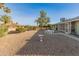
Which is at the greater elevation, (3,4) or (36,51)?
(3,4)

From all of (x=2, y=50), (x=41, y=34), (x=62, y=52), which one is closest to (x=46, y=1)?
(x=62, y=52)

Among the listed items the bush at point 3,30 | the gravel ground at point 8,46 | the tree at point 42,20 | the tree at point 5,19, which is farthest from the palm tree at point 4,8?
the tree at point 42,20

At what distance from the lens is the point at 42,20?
1123cm

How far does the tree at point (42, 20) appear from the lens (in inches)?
399

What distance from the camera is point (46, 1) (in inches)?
337

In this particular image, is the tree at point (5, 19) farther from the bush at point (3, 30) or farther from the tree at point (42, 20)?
the tree at point (42, 20)

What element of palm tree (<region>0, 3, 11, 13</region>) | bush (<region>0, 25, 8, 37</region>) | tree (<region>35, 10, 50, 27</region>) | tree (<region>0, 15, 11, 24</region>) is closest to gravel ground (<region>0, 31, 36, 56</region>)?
bush (<region>0, 25, 8, 37</region>)

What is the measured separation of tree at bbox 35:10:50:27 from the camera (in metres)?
10.1

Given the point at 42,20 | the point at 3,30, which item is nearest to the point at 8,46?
the point at 3,30

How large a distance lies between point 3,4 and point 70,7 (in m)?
3.88

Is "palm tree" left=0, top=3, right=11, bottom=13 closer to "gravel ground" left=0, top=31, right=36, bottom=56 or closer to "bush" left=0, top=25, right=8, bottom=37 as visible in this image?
"bush" left=0, top=25, right=8, bottom=37

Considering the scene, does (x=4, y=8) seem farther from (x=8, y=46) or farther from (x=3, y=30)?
(x=8, y=46)

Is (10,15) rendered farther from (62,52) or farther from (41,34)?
(41,34)

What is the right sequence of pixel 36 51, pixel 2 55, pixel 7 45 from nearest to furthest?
pixel 2 55
pixel 36 51
pixel 7 45
